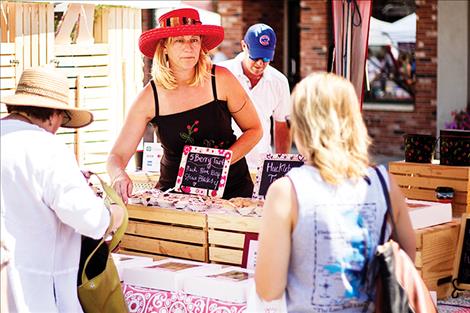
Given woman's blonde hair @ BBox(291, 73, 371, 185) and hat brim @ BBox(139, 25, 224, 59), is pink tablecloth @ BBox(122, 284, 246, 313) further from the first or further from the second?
hat brim @ BBox(139, 25, 224, 59)

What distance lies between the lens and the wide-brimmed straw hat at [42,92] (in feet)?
12.2

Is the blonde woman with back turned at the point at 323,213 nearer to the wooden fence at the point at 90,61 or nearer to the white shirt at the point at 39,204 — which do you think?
the white shirt at the point at 39,204

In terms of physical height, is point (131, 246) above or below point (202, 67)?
below

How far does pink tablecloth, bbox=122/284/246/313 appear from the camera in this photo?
4.02 metres

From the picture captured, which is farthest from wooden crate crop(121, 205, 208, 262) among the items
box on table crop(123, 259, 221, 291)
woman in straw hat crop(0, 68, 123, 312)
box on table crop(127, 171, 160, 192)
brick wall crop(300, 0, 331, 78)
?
brick wall crop(300, 0, 331, 78)

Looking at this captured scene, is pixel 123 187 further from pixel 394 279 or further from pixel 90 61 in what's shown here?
pixel 90 61

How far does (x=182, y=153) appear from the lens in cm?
514

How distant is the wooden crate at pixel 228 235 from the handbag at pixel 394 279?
1146 mm

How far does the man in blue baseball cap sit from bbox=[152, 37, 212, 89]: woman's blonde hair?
6.22 feet

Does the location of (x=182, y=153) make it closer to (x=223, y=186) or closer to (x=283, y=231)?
(x=223, y=186)

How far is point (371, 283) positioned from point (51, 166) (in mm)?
1204

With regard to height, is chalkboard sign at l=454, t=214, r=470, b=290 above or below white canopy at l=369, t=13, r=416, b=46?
below

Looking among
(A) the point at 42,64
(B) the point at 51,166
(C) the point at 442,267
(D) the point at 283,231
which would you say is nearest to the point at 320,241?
(D) the point at 283,231

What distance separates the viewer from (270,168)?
16.4ft
